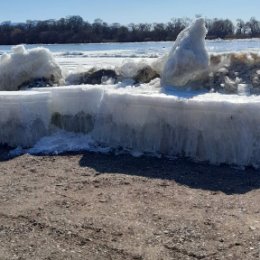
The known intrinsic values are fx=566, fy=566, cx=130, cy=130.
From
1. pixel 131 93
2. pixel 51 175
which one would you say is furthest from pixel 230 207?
pixel 131 93

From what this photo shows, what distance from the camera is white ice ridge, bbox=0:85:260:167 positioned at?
704 centimetres

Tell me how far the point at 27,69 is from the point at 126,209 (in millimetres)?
5779

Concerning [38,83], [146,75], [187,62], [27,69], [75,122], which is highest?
[187,62]

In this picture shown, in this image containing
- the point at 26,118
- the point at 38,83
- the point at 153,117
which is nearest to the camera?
the point at 153,117

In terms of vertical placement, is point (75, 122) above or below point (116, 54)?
below

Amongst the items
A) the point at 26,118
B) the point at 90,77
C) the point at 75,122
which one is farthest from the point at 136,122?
the point at 90,77

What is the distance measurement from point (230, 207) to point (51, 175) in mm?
2455

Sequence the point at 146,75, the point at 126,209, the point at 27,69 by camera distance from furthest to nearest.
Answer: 1. the point at 27,69
2. the point at 146,75
3. the point at 126,209

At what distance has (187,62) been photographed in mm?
8695

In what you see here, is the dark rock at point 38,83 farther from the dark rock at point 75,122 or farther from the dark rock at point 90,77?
the dark rock at point 75,122

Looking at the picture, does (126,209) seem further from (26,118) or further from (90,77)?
(90,77)

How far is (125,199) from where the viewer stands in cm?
587

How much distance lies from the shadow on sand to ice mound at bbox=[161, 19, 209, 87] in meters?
1.73

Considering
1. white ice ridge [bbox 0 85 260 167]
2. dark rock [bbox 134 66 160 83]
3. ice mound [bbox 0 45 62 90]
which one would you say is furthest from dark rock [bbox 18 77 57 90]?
dark rock [bbox 134 66 160 83]
